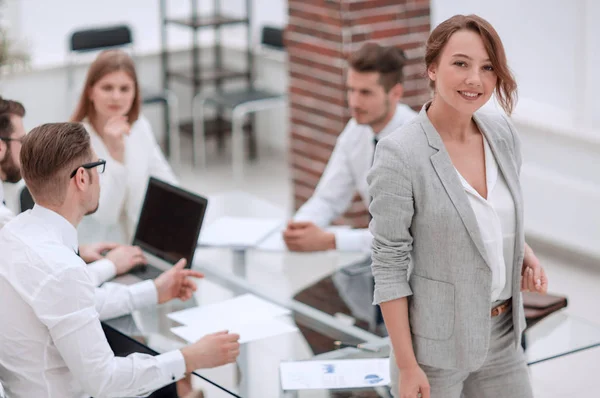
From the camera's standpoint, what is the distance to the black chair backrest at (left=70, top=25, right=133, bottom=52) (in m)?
6.62

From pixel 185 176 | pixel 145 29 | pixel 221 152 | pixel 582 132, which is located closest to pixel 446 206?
pixel 582 132

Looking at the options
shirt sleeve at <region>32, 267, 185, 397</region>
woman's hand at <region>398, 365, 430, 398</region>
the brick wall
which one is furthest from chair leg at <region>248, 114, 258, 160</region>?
woman's hand at <region>398, 365, 430, 398</region>

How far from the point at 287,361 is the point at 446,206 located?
769mm

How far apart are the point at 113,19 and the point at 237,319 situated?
5.20 meters

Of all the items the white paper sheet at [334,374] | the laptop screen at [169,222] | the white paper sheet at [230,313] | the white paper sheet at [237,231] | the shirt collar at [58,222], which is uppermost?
the shirt collar at [58,222]

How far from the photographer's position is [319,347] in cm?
264

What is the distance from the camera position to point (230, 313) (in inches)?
111

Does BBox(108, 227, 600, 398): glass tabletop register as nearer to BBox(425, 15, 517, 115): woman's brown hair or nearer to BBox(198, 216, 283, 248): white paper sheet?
BBox(198, 216, 283, 248): white paper sheet

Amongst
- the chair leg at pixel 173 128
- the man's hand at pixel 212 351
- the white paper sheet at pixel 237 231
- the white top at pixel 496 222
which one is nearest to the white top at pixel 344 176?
the white paper sheet at pixel 237 231

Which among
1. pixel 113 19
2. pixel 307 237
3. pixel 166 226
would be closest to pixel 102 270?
pixel 166 226

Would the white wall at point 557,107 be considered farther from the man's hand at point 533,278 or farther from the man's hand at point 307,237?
the man's hand at point 533,278

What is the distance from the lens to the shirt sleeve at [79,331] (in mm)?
2102

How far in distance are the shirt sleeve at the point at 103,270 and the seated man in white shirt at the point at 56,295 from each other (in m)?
0.72

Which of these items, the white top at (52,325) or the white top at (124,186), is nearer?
the white top at (52,325)
